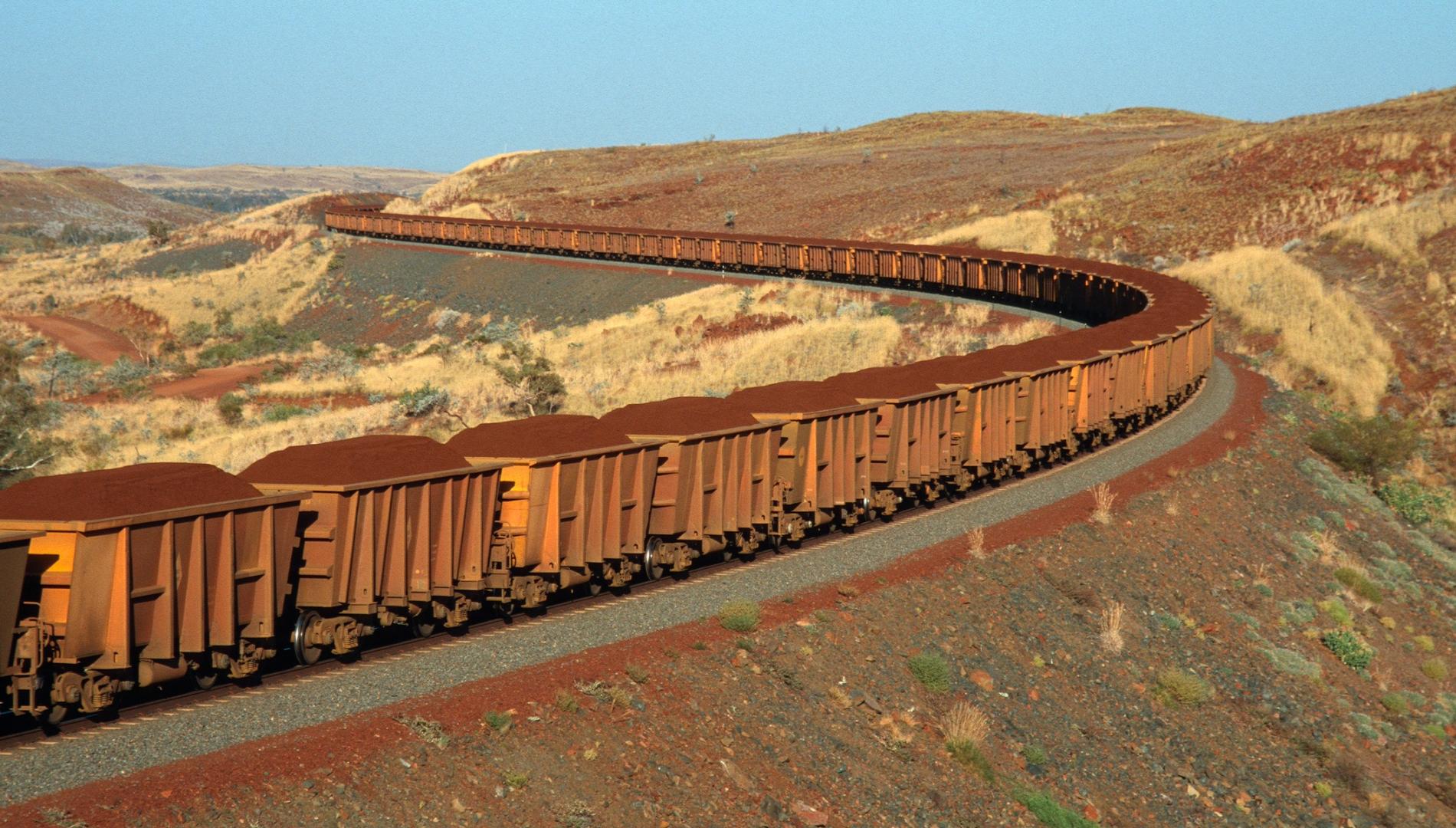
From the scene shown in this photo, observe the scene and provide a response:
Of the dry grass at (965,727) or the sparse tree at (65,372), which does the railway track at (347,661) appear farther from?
the sparse tree at (65,372)

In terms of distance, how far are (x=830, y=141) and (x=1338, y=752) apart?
13701cm

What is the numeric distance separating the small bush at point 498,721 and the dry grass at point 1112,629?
30.3ft

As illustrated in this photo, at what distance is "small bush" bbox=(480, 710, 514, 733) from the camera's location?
12648mm

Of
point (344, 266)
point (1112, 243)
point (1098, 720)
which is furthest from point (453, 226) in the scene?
point (1098, 720)

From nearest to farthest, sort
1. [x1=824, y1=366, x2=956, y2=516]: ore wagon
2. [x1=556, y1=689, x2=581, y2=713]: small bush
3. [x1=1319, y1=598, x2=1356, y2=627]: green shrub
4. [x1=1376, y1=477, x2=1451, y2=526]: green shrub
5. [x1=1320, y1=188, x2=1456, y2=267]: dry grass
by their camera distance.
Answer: [x1=556, y1=689, x2=581, y2=713]: small bush < [x1=824, y1=366, x2=956, y2=516]: ore wagon < [x1=1319, y1=598, x2=1356, y2=627]: green shrub < [x1=1376, y1=477, x2=1451, y2=526]: green shrub < [x1=1320, y1=188, x2=1456, y2=267]: dry grass

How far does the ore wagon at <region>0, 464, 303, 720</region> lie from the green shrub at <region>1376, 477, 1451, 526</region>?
1036 inches

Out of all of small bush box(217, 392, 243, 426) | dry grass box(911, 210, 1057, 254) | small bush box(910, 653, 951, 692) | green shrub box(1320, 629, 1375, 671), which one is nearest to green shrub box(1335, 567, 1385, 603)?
green shrub box(1320, 629, 1375, 671)

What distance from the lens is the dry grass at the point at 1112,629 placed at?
1856 cm

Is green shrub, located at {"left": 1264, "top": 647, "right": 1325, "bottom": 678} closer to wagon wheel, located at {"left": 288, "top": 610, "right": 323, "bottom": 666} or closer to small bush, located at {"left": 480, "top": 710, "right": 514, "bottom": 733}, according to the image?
small bush, located at {"left": 480, "top": 710, "right": 514, "bottom": 733}

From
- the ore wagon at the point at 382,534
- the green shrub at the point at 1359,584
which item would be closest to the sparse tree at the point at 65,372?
the ore wagon at the point at 382,534

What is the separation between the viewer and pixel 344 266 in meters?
83.9

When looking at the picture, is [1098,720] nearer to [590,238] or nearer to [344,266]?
[590,238]

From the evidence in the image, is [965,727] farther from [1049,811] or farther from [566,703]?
[566,703]

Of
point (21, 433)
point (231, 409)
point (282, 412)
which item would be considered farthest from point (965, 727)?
point (231, 409)
